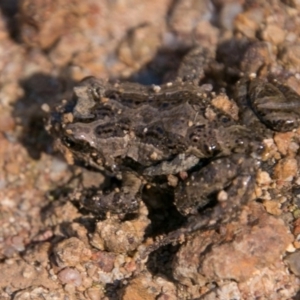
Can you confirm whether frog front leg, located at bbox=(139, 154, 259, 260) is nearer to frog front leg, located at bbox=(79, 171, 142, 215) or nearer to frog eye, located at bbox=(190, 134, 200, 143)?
frog eye, located at bbox=(190, 134, 200, 143)

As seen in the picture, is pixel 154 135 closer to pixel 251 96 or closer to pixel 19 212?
pixel 251 96

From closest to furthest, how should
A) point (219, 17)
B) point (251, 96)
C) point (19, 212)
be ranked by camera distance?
point (251, 96)
point (19, 212)
point (219, 17)

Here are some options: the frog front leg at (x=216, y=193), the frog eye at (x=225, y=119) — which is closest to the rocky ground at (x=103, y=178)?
the frog front leg at (x=216, y=193)

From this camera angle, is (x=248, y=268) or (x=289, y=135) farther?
(x=289, y=135)

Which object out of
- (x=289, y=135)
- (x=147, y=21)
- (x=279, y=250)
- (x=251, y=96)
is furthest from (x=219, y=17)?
(x=279, y=250)

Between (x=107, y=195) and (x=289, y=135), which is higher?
(x=289, y=135)

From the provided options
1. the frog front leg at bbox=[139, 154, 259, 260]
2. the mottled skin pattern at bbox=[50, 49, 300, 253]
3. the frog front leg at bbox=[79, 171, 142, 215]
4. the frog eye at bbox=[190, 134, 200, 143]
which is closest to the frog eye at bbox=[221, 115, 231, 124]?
the mottled skin pattern at bbox=[50, 49, 300, 253]

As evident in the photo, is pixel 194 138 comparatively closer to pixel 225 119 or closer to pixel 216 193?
pixel 225 119
